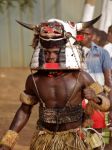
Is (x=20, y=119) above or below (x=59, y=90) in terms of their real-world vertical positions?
below

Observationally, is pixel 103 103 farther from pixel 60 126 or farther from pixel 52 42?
pixel 52 42

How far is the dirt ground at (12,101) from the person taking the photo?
755 cm

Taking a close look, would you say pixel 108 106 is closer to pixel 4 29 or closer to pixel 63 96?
pixel 63 96

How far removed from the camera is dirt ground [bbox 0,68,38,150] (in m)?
7.55

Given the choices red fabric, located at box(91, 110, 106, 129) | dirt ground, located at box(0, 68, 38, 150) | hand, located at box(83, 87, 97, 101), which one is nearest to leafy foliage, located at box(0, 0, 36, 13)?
dirt ground, located at box(0, 68, 38, 150)

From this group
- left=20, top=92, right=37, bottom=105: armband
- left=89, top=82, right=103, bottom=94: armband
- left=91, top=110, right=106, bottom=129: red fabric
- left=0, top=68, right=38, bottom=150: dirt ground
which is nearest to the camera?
left=89, top=82, right=103, bottom=94: armband

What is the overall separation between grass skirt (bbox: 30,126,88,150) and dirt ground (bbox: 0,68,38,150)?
9.11ft

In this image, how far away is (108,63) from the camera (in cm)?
641

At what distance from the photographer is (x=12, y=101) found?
10227 mm

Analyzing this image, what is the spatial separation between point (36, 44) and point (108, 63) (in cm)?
228

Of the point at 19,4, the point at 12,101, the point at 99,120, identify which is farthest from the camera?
the point at 19,4

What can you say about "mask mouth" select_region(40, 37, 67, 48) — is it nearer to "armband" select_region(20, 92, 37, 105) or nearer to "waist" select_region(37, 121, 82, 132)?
"armband" select_region(20, 92, 37, 105)

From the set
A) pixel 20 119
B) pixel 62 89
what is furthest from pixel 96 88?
pixel 20 119

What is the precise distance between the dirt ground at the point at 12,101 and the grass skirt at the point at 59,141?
109 inches
